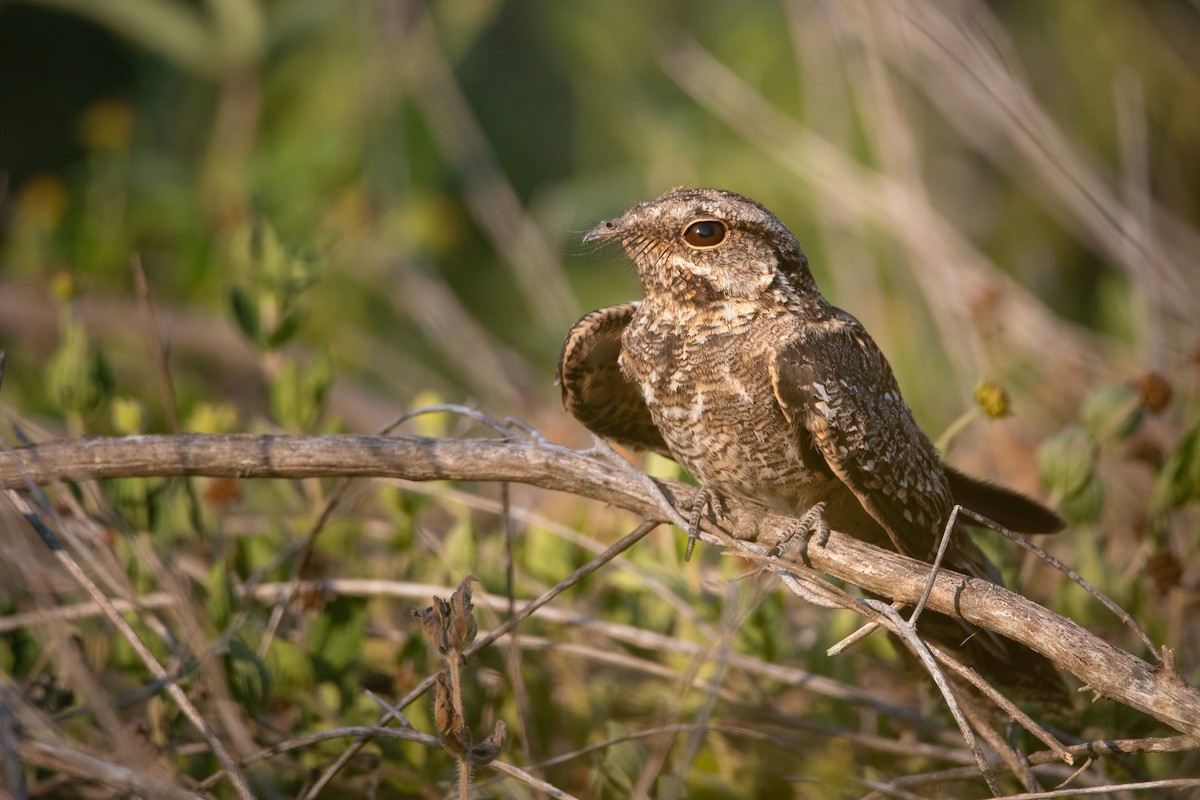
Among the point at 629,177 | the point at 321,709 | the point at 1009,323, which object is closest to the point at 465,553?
the point at 321,709

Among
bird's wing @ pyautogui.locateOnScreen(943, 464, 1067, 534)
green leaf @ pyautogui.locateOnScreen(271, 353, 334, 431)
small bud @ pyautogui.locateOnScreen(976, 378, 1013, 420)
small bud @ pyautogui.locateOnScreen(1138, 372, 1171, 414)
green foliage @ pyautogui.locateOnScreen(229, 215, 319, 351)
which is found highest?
green foliage @ pyautogui.locateOnScreen(229, 215, 319, 351)

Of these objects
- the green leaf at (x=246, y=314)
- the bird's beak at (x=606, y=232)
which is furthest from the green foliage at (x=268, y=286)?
the bird's beak at (x=606, y=232)

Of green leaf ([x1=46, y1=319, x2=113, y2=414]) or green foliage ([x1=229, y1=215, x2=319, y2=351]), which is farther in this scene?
green foliage ([x1=229, y1=215, x2=319, y2=351])

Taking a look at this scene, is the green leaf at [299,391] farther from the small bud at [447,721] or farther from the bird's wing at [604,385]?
the small bud at [447,721]

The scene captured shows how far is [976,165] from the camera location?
788 cm

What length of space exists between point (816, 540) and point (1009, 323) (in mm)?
2772

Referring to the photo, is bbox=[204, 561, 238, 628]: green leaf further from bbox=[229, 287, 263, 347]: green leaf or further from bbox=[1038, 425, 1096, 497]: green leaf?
bbox=[1038, 425, 1096, 497]: green leaf

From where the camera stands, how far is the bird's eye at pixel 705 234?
275cm

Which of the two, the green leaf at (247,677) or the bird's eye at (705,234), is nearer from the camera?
the green leaf at (247,677)

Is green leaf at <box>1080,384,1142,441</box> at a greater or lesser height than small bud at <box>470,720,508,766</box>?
greater

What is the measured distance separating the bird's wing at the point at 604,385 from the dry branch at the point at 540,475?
1.60ft

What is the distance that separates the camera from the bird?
2590 millimetres

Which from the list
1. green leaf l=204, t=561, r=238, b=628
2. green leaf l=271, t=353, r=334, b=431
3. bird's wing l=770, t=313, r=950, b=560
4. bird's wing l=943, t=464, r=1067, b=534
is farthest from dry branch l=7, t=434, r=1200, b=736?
green leaf l=271, t=353, r=334, b=431

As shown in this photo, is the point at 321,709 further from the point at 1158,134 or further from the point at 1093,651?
the point at 1158,134
